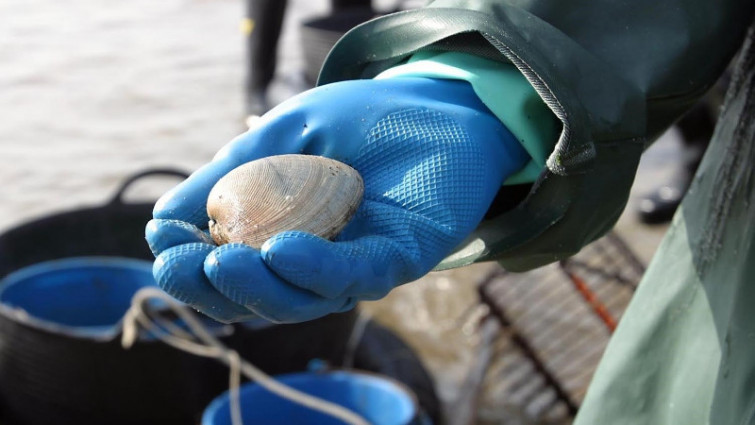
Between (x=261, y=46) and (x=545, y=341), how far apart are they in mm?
2819

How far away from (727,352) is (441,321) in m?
3.12

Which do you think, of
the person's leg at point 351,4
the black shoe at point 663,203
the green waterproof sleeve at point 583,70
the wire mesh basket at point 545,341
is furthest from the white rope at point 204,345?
the person's leg at point 351,4

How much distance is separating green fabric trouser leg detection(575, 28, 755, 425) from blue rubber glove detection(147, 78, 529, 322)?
0.93 feet

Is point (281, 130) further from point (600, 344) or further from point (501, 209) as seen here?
point (600, 344)

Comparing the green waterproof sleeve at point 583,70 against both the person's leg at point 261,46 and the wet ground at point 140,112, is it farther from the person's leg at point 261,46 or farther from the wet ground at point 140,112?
the person's leg at point 261,46

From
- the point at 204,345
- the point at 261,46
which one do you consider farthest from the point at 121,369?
the point at 261,46

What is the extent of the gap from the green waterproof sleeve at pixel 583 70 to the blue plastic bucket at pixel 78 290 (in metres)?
2.53

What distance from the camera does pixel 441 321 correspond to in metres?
4.27

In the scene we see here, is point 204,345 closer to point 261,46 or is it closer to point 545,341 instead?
point 545,341

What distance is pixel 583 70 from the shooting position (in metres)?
1.12

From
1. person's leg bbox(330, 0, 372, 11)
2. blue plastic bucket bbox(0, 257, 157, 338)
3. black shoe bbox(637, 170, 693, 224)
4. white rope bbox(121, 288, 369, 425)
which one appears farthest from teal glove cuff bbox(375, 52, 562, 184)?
person's leg bbox(330, 0, 372, 11)

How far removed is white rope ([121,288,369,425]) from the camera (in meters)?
2.83

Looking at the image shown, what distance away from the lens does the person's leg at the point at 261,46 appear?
18.1 feet

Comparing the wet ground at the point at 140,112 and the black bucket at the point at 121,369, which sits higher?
the black bucket at the point at 121,369
